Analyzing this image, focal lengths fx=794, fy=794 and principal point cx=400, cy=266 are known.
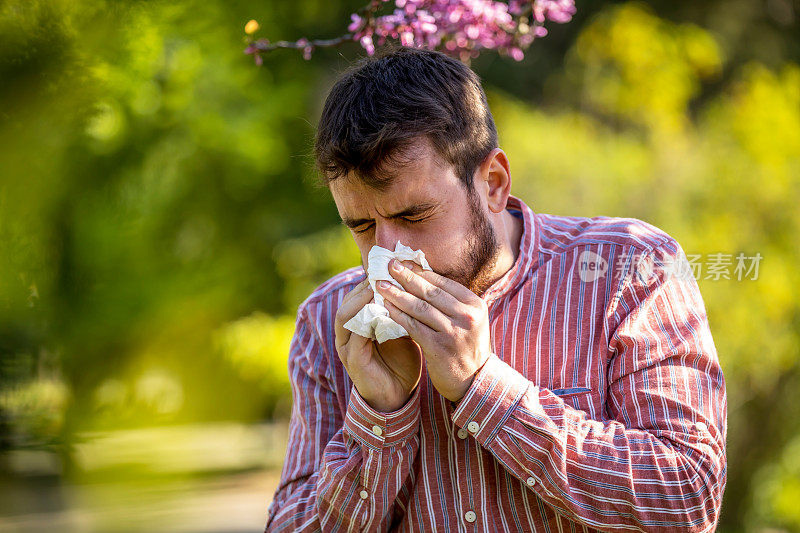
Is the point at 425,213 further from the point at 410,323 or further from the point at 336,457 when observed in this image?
the point at 336,457

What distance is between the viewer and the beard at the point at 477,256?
77.3 inches

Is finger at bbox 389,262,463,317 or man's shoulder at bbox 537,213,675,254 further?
man's shoulder at bbox 537,213,675,254

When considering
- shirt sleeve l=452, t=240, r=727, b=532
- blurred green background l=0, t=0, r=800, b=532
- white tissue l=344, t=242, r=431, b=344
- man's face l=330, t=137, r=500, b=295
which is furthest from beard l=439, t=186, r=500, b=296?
blurred green background l=0, t=0, r=800, b=532

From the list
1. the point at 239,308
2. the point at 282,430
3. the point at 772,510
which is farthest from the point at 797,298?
the point at 282,430

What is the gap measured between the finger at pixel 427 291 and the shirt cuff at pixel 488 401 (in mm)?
149

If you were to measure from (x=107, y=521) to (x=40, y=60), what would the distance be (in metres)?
2.54

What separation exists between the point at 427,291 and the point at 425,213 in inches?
8.4

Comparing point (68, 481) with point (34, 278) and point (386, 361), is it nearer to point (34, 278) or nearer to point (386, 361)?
point (34, 278)

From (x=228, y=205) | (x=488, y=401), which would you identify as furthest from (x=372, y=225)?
(x=228, y=205)

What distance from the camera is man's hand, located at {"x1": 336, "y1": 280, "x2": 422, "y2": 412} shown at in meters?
1.87

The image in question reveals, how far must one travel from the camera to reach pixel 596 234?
210cm

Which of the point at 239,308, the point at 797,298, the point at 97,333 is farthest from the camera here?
the point at 239,308

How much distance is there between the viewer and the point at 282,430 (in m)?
11.3

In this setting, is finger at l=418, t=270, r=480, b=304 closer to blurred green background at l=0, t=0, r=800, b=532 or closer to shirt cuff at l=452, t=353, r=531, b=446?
A: shirt cuff at l=452, t=353, r=531, b=446
